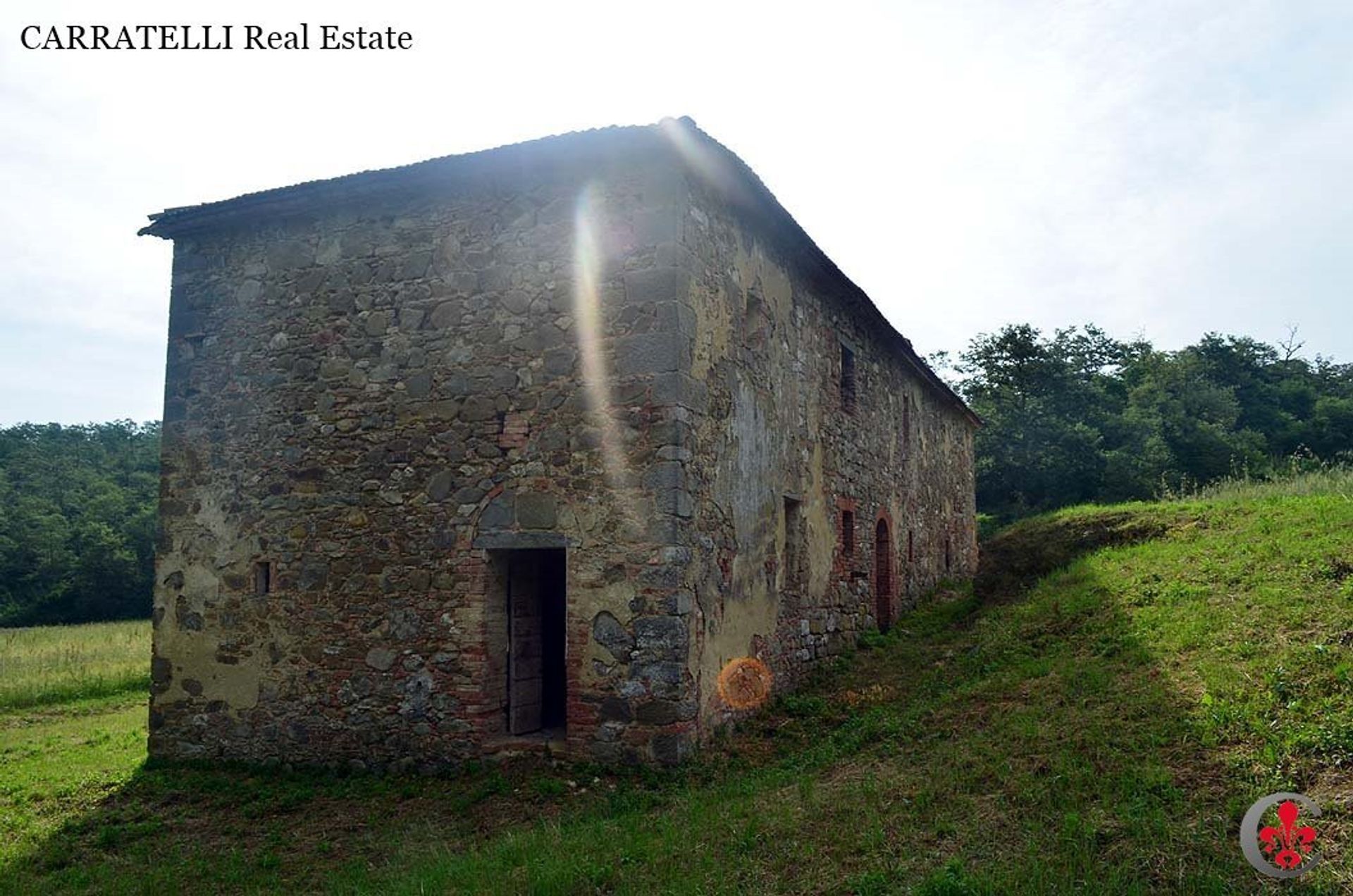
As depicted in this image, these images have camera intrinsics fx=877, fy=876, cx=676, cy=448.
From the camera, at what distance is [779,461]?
10023mm

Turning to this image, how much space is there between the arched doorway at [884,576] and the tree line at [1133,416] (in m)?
14.2

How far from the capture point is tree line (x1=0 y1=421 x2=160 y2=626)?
3322 centimetres

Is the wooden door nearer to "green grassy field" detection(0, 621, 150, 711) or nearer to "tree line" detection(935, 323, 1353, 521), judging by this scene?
"green grassy field" detection(0, 621, 150, 711)

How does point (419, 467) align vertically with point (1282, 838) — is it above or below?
above

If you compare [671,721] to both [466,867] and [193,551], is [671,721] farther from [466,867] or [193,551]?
[193,551]

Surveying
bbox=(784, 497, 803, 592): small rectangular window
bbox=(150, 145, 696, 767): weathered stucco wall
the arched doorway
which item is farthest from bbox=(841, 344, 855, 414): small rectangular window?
bbox=(150, 145, 696, 767): weathered stucco wall

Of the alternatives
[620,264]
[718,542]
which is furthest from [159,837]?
[620,264]

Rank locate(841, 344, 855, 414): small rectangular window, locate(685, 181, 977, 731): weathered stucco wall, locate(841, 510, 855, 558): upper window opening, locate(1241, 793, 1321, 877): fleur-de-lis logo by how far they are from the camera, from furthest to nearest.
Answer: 1. locate(841, 344, 855, 414): small rectangular window
2. locate(841, 510, 855, 558): upper window opening
3. locate(685, 181, 977, 731): weathered stucco wall
4. locate(1241, 793, 1321, 877): fleur-de-lis logo

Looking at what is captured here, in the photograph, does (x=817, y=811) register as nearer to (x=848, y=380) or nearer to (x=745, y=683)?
(x=745, y=683)

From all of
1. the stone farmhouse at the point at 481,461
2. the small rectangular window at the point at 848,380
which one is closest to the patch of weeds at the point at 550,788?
the stone farmhouse at the point at 481,461

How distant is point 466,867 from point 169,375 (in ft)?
22.5

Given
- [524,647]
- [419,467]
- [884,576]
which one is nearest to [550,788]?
[524,647]

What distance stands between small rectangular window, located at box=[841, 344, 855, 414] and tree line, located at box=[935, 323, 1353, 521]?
16108 millimetres

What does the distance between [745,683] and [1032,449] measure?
25.2 meters
